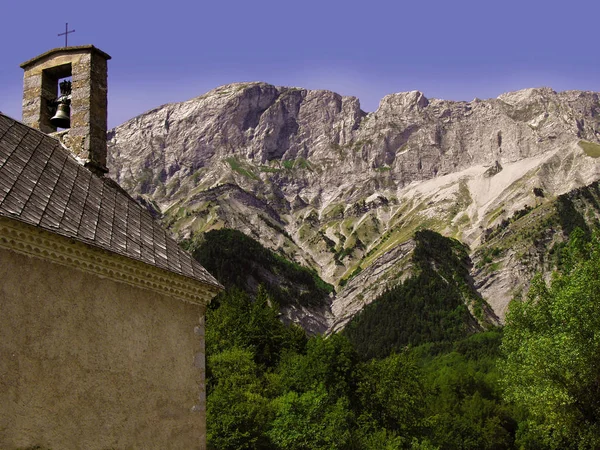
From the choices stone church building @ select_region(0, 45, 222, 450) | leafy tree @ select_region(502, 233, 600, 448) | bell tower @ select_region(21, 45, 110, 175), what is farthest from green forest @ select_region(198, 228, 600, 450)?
bell tower @ select_region(21, 45, 110, 175)

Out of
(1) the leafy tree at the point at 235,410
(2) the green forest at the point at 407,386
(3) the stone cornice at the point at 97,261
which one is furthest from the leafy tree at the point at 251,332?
(3) the stone cornice at the point at 97,261

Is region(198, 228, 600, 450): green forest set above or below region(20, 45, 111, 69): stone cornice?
below

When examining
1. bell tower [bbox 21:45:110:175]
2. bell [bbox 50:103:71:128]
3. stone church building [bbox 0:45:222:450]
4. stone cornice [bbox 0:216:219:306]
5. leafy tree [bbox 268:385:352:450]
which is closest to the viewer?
stone church building [bbox 0:45:222:450]

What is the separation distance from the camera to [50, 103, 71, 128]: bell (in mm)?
19297

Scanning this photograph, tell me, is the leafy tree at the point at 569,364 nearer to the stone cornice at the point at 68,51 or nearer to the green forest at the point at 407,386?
the green forest at the point at 407,386

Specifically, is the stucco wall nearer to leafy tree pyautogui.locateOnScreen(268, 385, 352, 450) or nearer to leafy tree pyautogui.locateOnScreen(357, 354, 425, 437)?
leafy tree pyautogui.locateOnScreen(268, 385, 352, 450)

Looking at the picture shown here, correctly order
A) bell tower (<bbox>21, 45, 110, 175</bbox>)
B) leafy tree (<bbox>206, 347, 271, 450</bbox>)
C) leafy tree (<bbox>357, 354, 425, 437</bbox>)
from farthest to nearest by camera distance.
Answer: leafy tree (<bbox>357, 354, 425, 437</bbox>) < leafy tree (<bbox>206, 347, 271, 450</bbox>) < bell tower (<bbox>21, 45, 110, 175</bbox>)

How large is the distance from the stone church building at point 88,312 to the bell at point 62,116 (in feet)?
4.12

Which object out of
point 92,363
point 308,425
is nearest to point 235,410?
point 308,425

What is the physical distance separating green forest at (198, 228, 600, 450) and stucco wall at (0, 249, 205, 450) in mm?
21599

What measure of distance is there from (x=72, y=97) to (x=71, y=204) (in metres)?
5.40

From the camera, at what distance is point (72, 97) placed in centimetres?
1917

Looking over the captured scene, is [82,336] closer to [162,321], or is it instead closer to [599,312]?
[162,321]

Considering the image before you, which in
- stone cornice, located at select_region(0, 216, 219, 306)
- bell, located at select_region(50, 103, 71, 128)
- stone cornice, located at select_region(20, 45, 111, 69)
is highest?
stone cornice, located at select_region(20, 45, 111, 69)
